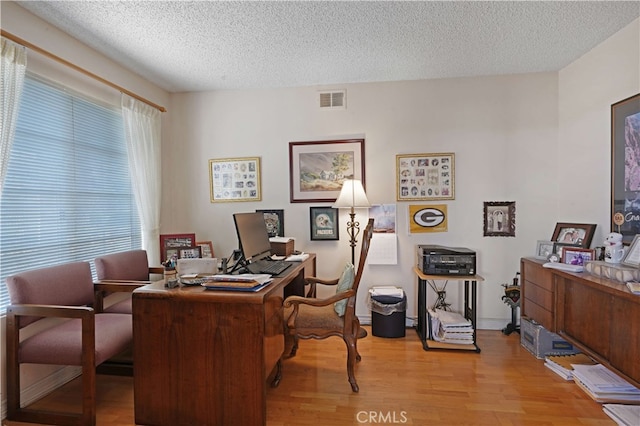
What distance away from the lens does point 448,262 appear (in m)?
2.60

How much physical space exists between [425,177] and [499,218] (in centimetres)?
84

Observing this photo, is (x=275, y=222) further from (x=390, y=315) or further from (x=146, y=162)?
(x=390, y=315)

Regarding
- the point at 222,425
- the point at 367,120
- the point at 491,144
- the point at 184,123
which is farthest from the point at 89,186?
the point at 491,144

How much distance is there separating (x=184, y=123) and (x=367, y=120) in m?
2.06

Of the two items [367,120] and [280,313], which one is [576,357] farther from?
[367,120]

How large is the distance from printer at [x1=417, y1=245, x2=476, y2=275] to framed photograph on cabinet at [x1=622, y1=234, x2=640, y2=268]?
0.93 m

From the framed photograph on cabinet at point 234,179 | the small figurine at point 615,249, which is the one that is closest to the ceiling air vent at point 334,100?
the framed photograph on cabinet at point 234,179

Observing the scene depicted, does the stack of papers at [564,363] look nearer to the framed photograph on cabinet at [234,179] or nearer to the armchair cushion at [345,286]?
the armchair cushion at [345,286]

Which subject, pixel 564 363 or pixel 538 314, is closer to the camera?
pixel 564 363

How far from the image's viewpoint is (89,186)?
2.41 m

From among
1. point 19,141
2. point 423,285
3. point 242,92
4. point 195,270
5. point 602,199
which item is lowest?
point 423,285

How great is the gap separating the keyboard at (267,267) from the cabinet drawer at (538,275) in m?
2.09

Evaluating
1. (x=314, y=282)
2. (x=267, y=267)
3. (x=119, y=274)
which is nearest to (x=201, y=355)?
(x=267, y=267)

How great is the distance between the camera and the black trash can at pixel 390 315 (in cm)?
276
